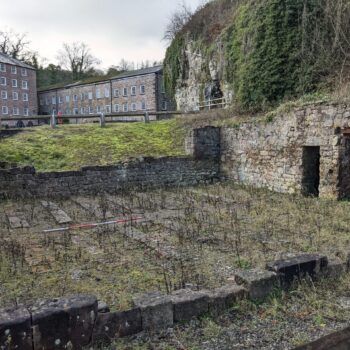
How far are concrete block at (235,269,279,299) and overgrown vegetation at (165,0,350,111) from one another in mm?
9691

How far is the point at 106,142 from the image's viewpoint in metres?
16.1

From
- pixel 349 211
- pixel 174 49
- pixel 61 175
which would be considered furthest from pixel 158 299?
pixel 174 49

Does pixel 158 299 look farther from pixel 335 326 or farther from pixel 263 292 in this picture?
pixel 335 326

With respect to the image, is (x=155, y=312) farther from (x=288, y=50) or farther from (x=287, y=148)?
(x=288, y=50)

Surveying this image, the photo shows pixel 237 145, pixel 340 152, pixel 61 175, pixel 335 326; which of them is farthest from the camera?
pixel 237 145

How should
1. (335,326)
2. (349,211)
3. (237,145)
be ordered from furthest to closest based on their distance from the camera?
(237,145), (349,211), (335,326)

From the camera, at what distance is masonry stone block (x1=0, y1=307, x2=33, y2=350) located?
316cm

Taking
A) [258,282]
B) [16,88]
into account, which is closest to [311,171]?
[258,282]

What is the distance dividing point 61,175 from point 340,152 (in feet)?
27.5

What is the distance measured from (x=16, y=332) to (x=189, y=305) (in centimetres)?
169

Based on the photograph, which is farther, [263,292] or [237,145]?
[237,145]

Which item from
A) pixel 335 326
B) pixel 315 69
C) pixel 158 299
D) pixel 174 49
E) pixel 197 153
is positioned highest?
pixel 174 49

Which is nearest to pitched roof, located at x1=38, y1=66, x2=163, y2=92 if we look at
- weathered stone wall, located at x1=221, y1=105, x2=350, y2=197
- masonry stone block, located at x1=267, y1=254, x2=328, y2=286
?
weathered stone wall, located at x1=221, y1=105, x2=350, y2=197

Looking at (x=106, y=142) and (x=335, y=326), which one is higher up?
(x=106, y=142)
